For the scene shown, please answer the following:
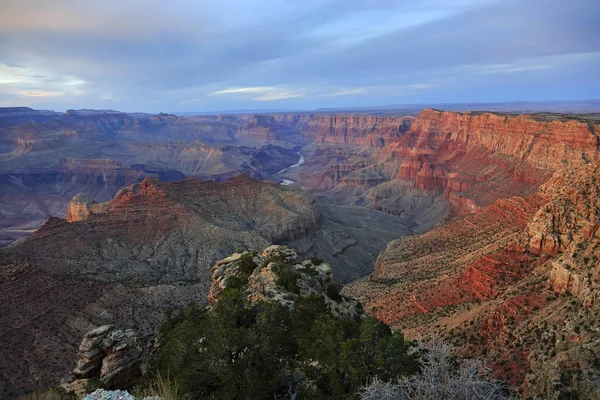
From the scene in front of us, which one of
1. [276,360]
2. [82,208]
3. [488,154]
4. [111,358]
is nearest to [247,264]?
[111,358]

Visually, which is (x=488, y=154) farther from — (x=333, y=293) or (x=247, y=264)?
(x=247, y=264)

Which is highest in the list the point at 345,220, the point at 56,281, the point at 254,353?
the point at 254,353

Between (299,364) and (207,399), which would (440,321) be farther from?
(207,399)

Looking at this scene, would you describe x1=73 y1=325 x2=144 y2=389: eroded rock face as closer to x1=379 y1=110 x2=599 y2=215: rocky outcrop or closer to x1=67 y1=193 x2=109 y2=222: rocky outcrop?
x1=379 y1=110 x2=599 y2=215: rocky outcrop

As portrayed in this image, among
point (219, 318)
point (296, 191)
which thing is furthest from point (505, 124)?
point (219, 318)

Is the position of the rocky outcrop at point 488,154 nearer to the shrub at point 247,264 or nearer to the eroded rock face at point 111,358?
the shrub at point 247,264
